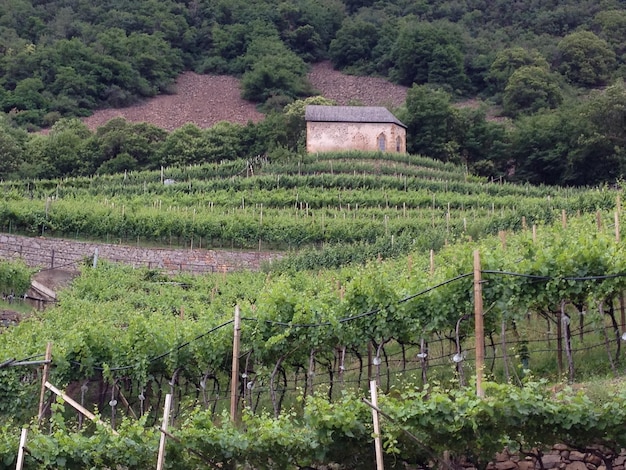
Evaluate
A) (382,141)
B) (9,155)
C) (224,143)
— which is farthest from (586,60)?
(9,155)

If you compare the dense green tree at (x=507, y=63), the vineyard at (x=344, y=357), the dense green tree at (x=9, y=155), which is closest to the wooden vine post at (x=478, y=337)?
the vineyard at (x=344, y=357)

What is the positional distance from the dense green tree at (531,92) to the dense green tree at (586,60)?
36.6 feet

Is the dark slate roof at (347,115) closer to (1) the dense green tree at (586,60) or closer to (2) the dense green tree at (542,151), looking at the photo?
(2) the dense green tree at (542,151)

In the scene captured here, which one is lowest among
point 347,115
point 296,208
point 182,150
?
point 296,208

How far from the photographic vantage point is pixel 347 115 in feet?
194

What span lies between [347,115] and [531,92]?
22650mm

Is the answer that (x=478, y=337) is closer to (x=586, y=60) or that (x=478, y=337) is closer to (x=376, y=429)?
(x=376, y=429)

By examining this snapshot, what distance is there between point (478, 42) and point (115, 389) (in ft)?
296

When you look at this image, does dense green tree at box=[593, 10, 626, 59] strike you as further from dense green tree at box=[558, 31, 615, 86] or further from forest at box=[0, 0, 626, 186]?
dense green tree at box=[558, 31, 615, 86]

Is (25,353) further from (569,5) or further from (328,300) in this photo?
(569,5)

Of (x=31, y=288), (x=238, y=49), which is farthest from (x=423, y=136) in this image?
(x=238, y=49)

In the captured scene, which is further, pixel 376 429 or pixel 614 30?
pixel 614 30

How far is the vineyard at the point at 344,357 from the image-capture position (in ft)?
37.5

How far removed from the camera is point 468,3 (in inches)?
4754
